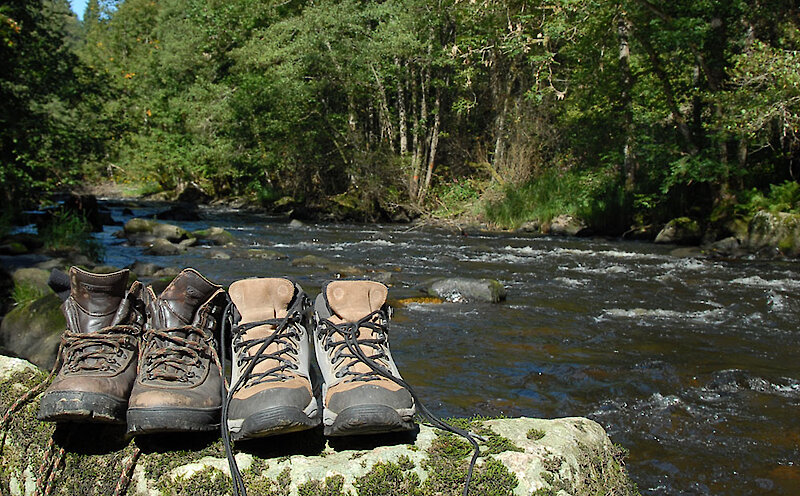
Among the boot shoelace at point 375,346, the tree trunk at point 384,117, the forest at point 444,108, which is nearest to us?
the boot shoelace at point 375,346

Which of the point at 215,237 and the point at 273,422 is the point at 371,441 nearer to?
the point at 273,422

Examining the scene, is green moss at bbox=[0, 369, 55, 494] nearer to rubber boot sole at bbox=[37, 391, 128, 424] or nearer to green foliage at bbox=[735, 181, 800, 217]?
rubber boot sole at bbox=[37, 391, 128, 424]

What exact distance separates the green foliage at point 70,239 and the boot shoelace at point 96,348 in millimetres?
10261

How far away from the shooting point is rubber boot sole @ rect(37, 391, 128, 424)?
1792mm

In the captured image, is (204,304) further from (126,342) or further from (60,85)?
(60,85)

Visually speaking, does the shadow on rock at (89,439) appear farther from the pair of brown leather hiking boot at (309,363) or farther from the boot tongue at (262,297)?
the boot tongue at (262,297)

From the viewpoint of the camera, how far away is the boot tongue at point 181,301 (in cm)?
214

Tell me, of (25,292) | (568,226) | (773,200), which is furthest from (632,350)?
(568,226)

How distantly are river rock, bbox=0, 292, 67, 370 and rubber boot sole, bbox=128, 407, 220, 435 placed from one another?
394cm

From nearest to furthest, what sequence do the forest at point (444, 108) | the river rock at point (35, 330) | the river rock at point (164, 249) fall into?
the river rock at point (35, 330) < the forest at point (444, 108) < the river rock at point (164, 249)

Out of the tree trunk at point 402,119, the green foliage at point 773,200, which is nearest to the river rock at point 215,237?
the tree trunk at point 402,119

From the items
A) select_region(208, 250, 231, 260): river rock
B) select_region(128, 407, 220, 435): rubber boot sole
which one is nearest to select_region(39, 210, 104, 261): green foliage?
select_region(208, 250, 231, 260): river rock

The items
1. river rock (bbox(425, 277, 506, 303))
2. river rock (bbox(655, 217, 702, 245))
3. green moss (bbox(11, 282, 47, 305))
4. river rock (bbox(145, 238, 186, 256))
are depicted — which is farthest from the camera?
river rock (bbox(655, 217, 702, 245))

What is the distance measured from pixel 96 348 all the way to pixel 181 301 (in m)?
0.29
